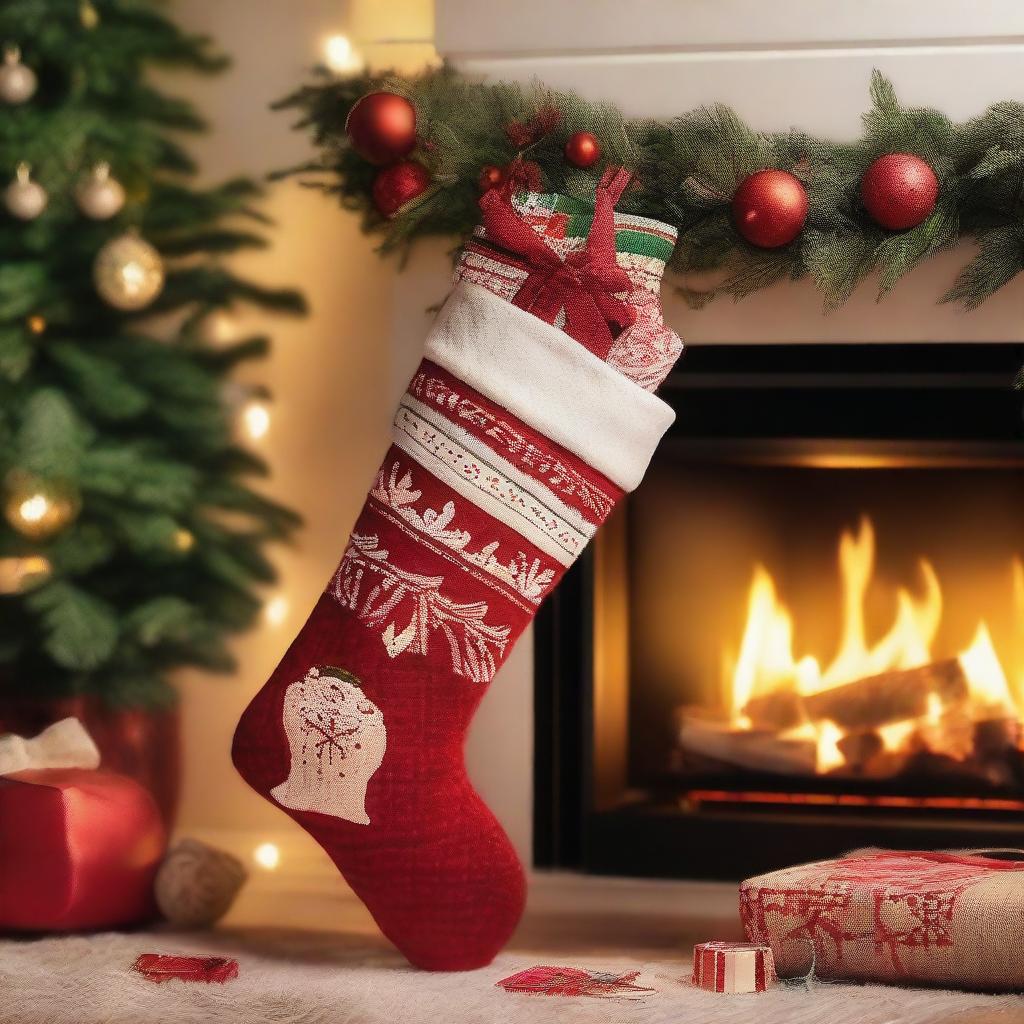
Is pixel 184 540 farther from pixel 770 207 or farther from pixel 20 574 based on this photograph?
pixel 770 207

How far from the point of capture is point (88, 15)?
1917 mm

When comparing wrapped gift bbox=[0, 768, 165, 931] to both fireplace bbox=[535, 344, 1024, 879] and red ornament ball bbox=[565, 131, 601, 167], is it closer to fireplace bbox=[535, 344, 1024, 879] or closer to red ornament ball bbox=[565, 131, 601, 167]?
fireplace bbox=[535, 344, 1024, 879]

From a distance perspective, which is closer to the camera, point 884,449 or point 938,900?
point 938,900

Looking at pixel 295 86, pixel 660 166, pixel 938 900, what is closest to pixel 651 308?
pixel 660 166

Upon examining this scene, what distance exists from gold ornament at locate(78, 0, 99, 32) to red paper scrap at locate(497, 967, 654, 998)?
1378mm

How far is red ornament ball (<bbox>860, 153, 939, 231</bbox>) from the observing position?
5.05 feet

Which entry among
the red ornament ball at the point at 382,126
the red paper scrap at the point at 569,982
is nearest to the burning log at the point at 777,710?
the red paper scrap at the point at 569,982

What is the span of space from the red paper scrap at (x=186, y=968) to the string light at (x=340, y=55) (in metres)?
1.21

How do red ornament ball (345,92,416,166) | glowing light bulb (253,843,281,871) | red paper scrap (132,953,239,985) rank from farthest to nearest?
glowing light bulb (253,843,281,871), red ornament ball (345,92,416,166), red paper scrap (132,953,239,985)

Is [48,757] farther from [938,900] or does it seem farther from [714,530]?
[938,900]

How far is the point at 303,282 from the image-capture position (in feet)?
6.72

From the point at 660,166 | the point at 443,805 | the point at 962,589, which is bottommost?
the point at 443,805

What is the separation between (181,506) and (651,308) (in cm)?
74

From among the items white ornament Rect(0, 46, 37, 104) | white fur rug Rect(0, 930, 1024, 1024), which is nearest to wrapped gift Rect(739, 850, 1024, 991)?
white fur rug Rect(0, 930, 1024, 1024)
